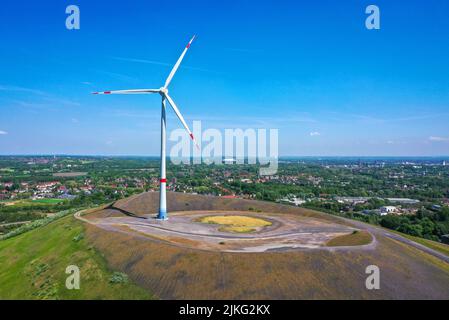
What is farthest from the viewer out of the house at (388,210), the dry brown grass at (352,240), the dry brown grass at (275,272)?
the house at (388,210)

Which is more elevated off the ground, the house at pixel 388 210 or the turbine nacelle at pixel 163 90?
the turbine nacelle at pixel 163 90

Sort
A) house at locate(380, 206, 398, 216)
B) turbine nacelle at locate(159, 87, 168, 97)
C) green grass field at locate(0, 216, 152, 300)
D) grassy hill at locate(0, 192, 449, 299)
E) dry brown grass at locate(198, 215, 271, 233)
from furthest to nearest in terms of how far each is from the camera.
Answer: house at locate(380, 206, 398, 216) → dry brown grass at locate(198, 215, 271, 233) → turbine nacelle at locate(159, 87, 168, 97) → green grass field at locate(0, 216, 152, 300) → grassy hill at locate(0, 192, 449, 299)

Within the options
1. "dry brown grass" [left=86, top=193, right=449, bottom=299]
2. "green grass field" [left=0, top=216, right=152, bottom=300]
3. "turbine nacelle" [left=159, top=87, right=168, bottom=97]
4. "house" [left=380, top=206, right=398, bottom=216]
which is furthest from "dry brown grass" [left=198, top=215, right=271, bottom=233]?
"house" [left=380, top=206, right=398, bottom=216]

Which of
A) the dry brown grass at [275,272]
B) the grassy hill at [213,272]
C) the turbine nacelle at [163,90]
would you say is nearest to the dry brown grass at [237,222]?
the grassy hill at [213,272]

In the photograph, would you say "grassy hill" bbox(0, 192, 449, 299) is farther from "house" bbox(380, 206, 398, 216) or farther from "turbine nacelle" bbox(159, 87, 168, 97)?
"house" bbox(380, 206, 398, 216)

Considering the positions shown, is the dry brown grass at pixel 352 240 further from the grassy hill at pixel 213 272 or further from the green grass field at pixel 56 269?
the green grass field at pixel 56 269

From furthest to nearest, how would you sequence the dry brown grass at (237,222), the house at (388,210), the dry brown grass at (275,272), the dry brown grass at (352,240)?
the house at (388,210) → the dry brown grass at (237,222) → the dry brown grass at (352,240) → the dry brown grass at (275,272)

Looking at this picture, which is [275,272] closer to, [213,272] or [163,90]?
[213,272]

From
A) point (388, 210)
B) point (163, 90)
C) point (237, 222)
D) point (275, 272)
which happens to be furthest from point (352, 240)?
point (388, 210)
